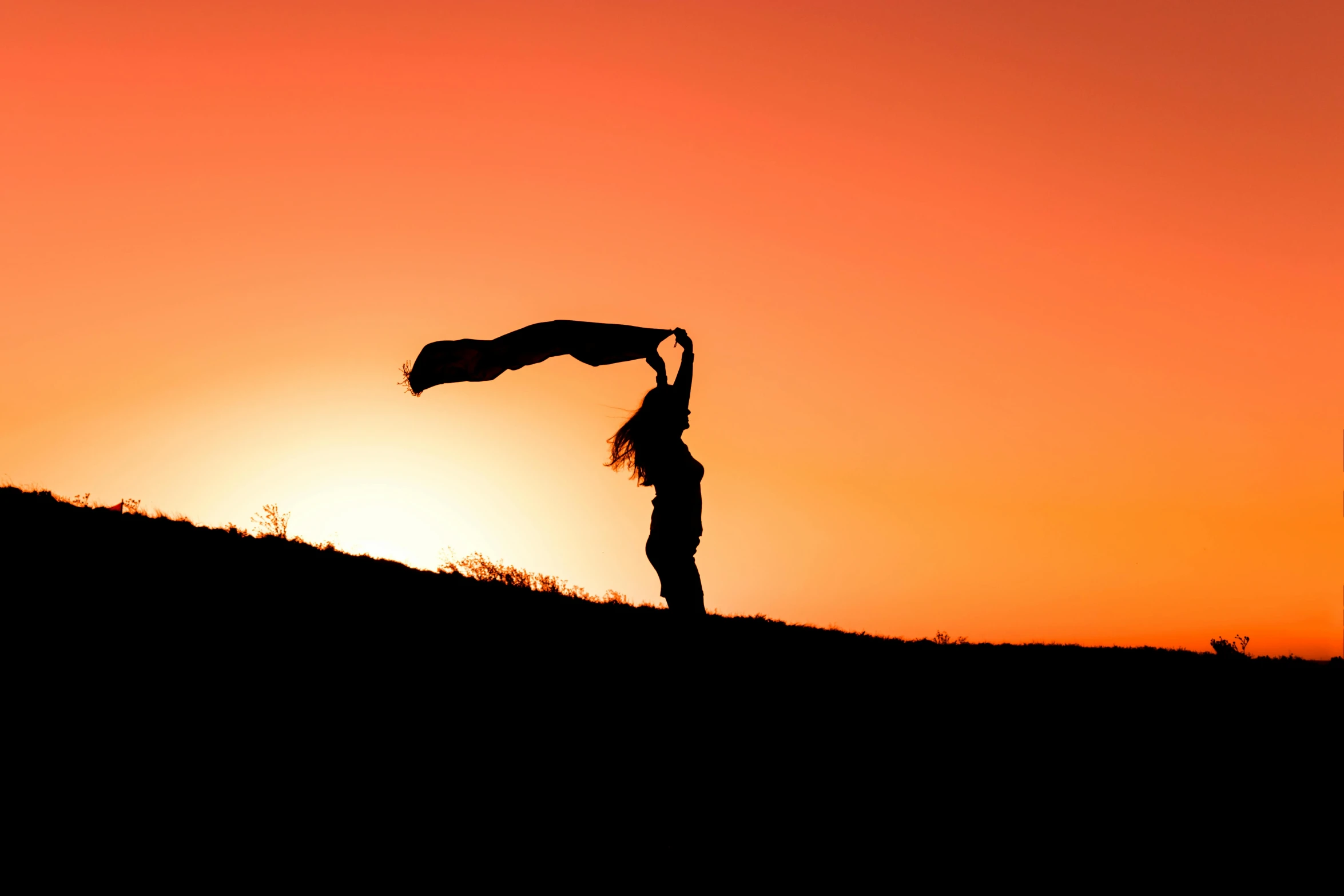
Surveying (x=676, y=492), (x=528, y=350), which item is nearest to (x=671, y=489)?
(x=676, y=492)

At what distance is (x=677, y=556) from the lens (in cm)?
988

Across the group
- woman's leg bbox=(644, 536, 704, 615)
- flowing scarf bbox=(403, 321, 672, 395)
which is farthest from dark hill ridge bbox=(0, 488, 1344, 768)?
flowing scarf bbox=(403, 321, 672, 395)

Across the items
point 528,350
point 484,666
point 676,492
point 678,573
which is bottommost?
point 484,666

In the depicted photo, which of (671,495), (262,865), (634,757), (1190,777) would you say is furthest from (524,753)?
(1190,777)

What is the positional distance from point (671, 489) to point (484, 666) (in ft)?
10.5

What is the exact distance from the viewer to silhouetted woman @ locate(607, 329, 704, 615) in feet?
32.4

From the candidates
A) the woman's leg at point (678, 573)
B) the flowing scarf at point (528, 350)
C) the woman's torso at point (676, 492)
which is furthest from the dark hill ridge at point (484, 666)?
the flowing scarf at point (528, 350)

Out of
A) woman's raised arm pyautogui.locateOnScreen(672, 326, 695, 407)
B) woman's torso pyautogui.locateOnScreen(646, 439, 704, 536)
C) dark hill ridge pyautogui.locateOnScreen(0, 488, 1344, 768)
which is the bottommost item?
dark hill ridge pyautogui.locateOnScreen(0, 488, 1344, 768)

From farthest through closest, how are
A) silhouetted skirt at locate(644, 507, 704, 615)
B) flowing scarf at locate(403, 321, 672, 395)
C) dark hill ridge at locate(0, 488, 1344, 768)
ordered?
1. flowing scarf at locate(403, 321, 672, 395)
2. silhouetted skirt at locate(644, 507, 704, 615)
3. dark hill ridge at locate(0, 488, 1344, 768)

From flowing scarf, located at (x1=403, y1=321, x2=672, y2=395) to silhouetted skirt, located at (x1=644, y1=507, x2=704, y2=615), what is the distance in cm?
203

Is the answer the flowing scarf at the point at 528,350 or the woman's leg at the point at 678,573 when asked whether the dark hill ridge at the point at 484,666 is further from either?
the flowing scarf at the point at 528,350

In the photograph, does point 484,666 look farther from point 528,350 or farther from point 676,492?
point 528,350

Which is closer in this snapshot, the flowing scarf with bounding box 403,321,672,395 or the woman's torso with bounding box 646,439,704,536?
the woman's torso with bounding box 646,439,704,536

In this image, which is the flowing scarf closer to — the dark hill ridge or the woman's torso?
the woman's torso
